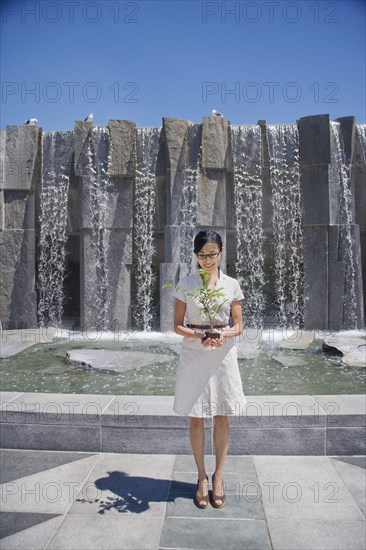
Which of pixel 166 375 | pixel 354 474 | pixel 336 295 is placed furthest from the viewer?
pixel 336 295

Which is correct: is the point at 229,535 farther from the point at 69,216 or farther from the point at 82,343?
the point at 69,216

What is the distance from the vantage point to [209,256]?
2.68 m

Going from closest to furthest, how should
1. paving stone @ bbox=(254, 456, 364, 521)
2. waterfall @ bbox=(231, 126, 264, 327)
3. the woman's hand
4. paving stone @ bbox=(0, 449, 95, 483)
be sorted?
the woman's hand → paving stone @ bbox=(254, 456, 364, 521) → paving stone @ bbox=(0, 449, 95, 483) → waterfall @ bbox=(231, 126, 264, 327)

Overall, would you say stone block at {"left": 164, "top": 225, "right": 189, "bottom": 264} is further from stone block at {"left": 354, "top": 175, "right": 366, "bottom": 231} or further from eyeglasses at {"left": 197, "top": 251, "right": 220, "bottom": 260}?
eyeglasses at {"left": 197, "top": 251, "right": 220, "bottom": 260}

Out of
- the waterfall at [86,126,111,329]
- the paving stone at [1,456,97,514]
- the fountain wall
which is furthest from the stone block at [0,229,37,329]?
the paving stone at [1,456,97,514]

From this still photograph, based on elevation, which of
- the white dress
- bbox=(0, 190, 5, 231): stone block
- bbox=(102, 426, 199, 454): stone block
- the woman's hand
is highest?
bbox=(0, 190, 5, 231): stone block

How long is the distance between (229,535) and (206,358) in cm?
92

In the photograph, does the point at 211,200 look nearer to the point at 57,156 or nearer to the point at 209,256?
the point at 57,156

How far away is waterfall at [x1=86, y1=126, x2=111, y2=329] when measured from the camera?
905 centimetres

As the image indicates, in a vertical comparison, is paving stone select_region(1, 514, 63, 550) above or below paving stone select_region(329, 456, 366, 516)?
below

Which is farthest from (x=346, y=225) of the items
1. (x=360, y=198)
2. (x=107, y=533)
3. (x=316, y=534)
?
(x=107, y=533)

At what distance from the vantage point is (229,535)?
2.38 metres

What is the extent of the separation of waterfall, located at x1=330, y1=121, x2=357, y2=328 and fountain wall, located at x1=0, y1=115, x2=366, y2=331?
0.02 meters

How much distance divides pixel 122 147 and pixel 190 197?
1660mm
